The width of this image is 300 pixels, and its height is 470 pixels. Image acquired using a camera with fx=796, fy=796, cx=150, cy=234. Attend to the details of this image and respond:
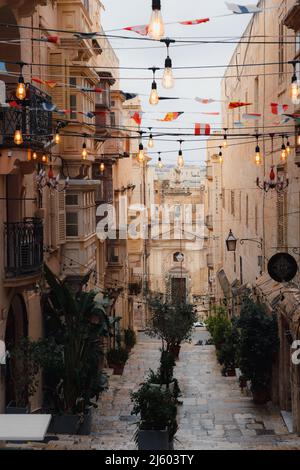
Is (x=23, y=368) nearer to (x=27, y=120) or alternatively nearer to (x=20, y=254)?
(x=20, y=254)

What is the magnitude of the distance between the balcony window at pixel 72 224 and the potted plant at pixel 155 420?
11303 millimetres

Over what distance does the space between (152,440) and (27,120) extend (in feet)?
24.3

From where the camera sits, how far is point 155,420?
15875 millimetres

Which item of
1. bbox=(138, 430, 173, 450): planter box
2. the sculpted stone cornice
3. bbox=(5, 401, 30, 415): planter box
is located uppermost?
the sculpted stone cornice

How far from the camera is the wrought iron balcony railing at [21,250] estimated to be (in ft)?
60.1

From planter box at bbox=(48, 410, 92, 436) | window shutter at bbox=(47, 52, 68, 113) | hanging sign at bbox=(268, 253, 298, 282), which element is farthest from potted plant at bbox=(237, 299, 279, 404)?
window shutter at bbox=(47, 52, 68, 113)

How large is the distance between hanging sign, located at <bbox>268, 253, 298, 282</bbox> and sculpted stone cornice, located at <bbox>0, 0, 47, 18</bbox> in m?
8.66

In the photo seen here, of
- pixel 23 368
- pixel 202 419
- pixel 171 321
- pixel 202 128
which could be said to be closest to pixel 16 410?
pixel 23 368

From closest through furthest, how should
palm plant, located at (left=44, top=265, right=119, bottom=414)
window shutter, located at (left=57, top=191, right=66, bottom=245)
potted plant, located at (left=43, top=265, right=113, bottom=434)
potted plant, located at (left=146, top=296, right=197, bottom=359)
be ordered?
potted plant, located at (left=43, top=265, right=113, bottom=434)
palm plant, located at (left=44, top=265, right=119, bottom=414)
window shutter, located at (left=57, top=191, right=66, bottom=245)
potted plant, located at (left=146, top=296, right=197, bottom=359)

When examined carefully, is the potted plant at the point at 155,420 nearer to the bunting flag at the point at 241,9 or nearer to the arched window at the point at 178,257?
the bunting flag at the point at 241,9

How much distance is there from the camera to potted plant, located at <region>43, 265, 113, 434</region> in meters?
19.2

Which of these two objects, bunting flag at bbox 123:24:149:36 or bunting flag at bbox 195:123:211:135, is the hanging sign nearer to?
bunting flag at bbox 195:123:211:135

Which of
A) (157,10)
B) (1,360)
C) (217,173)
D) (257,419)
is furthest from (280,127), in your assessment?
(217,173)
